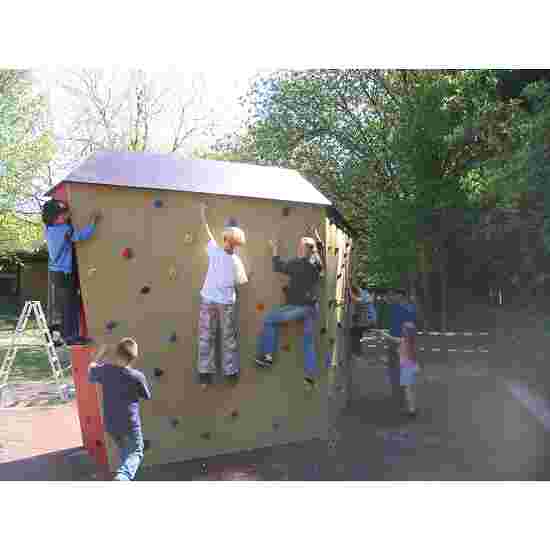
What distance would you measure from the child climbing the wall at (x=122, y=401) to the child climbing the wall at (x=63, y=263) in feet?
1.03

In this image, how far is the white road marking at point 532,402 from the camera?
438 cm

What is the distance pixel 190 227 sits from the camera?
4.05 m

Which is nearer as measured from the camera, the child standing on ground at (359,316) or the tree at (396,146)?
the tree at (396,146)

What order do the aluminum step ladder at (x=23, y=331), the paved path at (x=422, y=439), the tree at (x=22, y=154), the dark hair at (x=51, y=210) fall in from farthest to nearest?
the aluminum step ladder at (x=23, y=331), the tree at (x=22, y=154), the paved path at (x=422, y=439), the dark hair at (x=51, y=210)

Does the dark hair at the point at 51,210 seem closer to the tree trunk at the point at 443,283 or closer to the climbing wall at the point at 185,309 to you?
the climbing wall at the point at 185,309

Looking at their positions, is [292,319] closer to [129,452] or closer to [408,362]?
[408,362]

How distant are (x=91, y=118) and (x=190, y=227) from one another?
1.94 meters

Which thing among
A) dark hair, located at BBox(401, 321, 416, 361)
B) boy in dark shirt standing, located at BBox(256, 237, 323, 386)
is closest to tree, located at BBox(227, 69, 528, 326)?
dark hair, located at BBox(401, 321, 416, 361)

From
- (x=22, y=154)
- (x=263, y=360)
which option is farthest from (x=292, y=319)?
(x=22, y=154)

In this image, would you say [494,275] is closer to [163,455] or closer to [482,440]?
[482,440]

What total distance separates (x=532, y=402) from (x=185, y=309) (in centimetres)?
306

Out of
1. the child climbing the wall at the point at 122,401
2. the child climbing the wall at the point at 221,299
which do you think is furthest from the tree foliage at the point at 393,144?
the child climbing the wall at the point at 122,401
